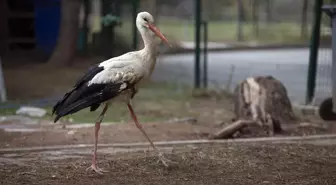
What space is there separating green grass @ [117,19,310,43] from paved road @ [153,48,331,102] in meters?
3.12

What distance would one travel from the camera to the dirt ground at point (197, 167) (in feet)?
19.7

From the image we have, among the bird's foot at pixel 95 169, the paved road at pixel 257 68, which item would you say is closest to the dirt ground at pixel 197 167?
the bird's foot at pixel 95 169

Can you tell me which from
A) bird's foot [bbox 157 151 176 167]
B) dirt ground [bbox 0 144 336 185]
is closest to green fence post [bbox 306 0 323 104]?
dirt ground [bbox 0 144 336 185]

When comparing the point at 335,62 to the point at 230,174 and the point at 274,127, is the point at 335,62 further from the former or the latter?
the point at 230,174

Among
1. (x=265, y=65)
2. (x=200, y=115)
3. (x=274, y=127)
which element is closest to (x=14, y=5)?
(x=265, y=65)

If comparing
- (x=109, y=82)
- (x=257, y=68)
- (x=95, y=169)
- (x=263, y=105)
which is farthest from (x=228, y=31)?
(x=95, y=169)

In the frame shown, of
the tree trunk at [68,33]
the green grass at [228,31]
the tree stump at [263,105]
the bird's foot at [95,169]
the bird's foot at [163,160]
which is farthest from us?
the green grass at [228,31]

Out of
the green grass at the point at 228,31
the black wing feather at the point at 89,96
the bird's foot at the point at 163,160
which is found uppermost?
the black wing feather at the point at 89,96

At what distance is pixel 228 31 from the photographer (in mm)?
36469

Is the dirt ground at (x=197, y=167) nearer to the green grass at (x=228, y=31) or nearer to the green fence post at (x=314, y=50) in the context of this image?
the green fence post at (x=314, y=50)

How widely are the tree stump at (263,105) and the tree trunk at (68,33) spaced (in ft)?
28.7

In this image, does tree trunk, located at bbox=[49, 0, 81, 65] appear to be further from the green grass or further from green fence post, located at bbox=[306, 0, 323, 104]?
the green grass

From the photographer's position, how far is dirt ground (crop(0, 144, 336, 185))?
6.00 metres

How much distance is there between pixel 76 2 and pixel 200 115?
25.7 ft
